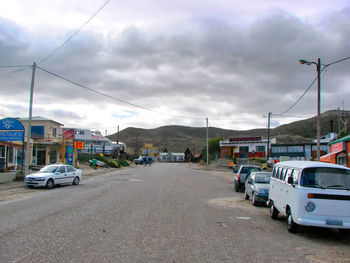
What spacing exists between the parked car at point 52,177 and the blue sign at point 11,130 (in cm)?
339

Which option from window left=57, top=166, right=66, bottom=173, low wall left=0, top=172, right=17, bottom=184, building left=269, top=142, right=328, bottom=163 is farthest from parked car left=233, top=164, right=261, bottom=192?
building left=269, top=142, right=328, bottom=163

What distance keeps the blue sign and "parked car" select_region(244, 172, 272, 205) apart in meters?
15.7

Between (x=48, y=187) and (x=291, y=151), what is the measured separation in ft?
203

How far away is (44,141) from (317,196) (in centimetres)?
3705

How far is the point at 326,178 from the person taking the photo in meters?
8.53

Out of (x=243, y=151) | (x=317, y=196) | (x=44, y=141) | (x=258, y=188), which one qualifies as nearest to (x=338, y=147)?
(x=258, y=188)

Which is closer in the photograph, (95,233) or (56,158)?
(95,233)

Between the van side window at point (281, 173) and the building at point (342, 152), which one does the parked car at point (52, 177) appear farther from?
the building at point (342, 152)

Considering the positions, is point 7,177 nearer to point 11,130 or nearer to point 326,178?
point 11,130

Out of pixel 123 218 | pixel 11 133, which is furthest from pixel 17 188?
pixel 123 218

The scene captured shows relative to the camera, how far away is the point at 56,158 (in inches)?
1748

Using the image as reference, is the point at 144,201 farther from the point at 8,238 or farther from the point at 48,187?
the point at 48,187

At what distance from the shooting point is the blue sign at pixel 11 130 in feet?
75.6

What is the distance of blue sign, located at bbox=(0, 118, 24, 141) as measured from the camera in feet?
75.6
